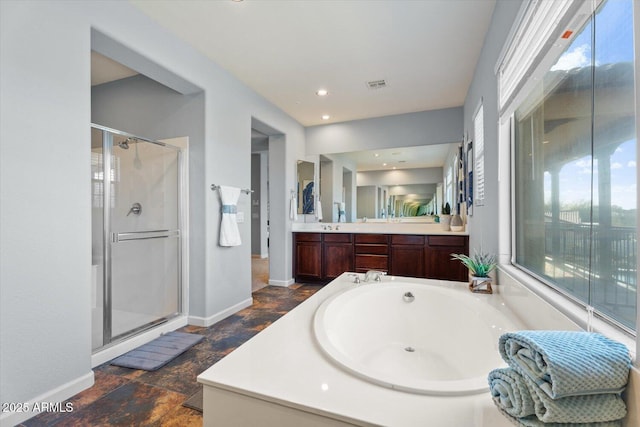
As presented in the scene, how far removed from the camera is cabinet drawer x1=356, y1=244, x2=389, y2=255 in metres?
3.96

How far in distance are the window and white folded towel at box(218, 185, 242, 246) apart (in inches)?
96.6

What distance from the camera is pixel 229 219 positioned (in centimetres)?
292

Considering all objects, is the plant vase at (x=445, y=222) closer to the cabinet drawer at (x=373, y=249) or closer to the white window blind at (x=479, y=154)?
the cabinet drawer at (x=373, y=249)

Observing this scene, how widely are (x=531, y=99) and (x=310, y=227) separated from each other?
339cm

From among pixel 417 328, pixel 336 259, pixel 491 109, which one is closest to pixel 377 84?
pixel 491 109

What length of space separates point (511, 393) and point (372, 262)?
3329 millimetres

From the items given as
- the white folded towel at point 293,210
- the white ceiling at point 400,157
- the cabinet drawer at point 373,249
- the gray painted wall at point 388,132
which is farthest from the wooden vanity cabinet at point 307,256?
the gray painted wall at point 388,132

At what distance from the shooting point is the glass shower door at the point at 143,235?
2.31 meters

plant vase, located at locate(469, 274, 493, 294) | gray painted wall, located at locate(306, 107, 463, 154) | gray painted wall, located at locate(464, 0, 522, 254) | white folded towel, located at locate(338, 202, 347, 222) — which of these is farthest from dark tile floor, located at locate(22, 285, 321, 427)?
gray painted wall, located at locate(306, 107, 463, 154)

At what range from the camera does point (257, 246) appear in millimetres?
6922

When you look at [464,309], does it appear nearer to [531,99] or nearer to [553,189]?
[553,189]

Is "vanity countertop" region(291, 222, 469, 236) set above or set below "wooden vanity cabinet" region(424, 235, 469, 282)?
above

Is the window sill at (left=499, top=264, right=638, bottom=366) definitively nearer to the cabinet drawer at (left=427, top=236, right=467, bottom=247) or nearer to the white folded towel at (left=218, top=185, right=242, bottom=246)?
the cabinet drawer at (left=427, top=236, right=467, bottom=247)

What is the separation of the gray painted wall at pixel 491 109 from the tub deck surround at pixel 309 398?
154 centimetres
